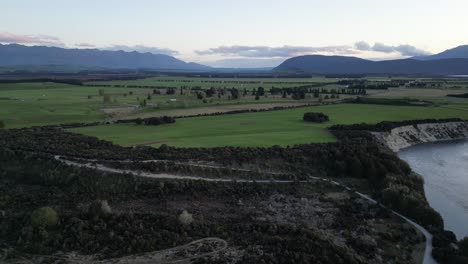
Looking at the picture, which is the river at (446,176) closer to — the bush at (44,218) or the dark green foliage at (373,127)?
the dark green foliage at (373,127)

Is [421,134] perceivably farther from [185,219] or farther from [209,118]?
[185,219]

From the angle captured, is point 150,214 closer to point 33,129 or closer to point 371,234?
point 371,234

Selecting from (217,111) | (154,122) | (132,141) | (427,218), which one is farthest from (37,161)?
(217,111)

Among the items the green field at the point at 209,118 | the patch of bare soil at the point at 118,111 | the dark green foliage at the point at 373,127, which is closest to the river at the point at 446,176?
the dark green foliage at the point at 373,127

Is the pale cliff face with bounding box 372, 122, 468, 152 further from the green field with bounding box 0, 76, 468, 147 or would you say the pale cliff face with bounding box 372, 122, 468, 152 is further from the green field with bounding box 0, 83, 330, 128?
the green field with bounding box 0, 83, 330, 128

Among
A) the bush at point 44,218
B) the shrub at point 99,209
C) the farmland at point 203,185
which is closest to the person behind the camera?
the farmland at point 203,185

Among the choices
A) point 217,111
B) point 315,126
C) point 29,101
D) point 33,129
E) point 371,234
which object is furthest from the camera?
point 29,101

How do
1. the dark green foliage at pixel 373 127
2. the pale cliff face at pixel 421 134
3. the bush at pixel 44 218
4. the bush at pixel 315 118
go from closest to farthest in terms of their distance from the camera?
the bush at pixel 44 218 → the pale cliff face at pixel 421 134 → the dark green foliage at pixel 373 127 → the bush at pixel 315 118
